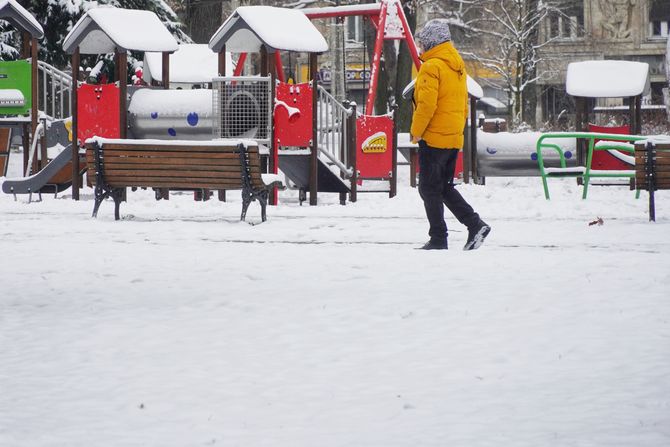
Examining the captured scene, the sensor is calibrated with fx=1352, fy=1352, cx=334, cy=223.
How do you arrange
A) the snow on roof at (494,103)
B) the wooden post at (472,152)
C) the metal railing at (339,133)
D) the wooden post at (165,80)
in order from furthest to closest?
the snow on roof at (494,103) → the wooden post at (472,152) → the metal railing at (339,133) → the wooden post at (165,80)

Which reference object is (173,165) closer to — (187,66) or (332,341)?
(332,341)

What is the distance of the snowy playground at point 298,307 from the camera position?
500cm

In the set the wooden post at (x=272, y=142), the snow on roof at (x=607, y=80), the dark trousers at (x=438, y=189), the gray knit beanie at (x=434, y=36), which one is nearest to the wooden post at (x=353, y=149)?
the wooden post at (x=272, y=142)

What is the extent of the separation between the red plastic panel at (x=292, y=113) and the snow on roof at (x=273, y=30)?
0.55 meters

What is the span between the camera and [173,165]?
14.6 meters

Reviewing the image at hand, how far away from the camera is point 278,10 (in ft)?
60.8

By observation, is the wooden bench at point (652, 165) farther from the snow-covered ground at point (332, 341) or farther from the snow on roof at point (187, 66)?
the snow on roof at point (187, 66)

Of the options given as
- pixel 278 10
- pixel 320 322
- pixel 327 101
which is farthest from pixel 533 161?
pixel 320 322

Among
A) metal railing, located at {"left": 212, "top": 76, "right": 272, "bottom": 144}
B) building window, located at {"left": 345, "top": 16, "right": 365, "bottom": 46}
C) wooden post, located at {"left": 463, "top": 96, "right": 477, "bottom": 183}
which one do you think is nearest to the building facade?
building window, located at {"left": 345, "top": 16, "right": 365, "bottom": 46}

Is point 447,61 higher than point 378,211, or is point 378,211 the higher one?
point 447,61

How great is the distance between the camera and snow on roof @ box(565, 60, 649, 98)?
2325 cm

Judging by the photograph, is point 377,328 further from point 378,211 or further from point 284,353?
point 378,211

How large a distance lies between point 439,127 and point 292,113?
24.4 feet

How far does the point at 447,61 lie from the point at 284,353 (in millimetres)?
4898
